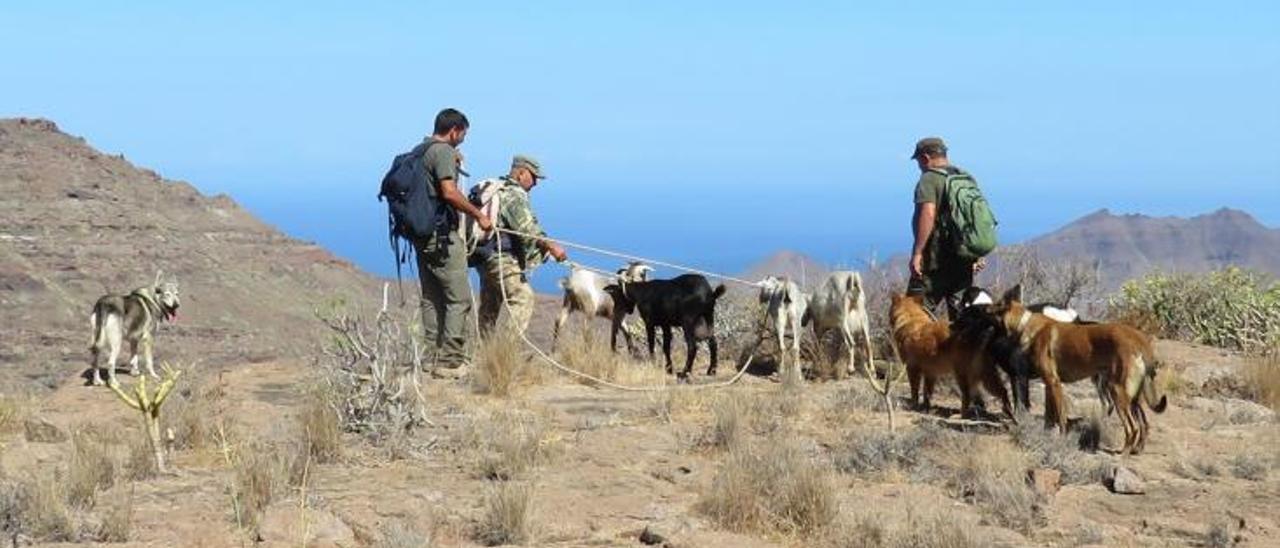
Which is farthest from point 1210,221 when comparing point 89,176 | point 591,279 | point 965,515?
point 965,515

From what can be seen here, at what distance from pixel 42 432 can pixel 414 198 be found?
3.08 meters

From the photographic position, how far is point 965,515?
8.77 meters

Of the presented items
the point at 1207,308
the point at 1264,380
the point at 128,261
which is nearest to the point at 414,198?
the point at 1264,380

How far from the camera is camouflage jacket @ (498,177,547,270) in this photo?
1326 cm

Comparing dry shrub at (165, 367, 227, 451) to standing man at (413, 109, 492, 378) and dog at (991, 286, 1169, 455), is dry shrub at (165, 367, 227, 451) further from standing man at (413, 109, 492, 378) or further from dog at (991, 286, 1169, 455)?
dog at (991, 286, 1169, 455)

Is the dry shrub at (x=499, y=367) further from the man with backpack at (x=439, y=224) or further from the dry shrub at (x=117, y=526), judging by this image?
the dry shrub at (x=117, y=526)

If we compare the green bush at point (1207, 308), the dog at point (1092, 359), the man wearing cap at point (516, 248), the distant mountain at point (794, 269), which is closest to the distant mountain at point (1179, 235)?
the distant mountain at point (794, 269)

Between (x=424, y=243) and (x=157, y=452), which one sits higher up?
(x=424, y=243)

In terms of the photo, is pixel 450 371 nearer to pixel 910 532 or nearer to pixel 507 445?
pixel 507 445

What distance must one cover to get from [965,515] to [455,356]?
530 centimetres

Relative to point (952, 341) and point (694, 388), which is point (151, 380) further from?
point (952, 341)

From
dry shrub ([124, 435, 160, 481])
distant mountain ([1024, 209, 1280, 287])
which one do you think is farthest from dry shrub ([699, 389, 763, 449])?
distant mountain ([1024, 209, 1280, 287])

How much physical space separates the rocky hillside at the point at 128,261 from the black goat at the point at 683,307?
33.7ft

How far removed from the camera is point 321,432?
9.88m
